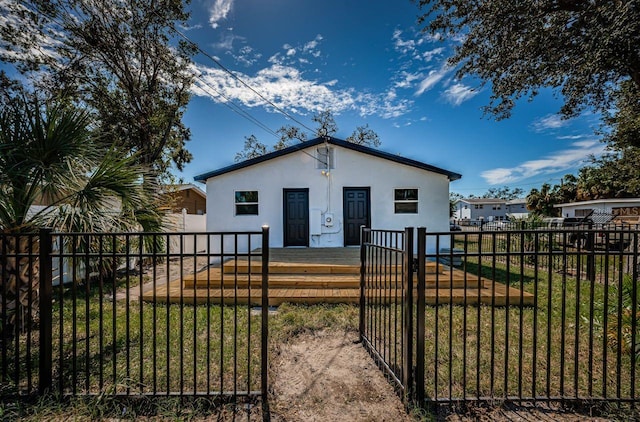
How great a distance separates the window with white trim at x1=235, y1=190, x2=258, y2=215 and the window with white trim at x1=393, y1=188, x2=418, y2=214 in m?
4.82

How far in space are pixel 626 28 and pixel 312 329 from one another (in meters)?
7.58

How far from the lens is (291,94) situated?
10305mm

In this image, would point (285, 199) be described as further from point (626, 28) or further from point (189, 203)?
point (189, 203)

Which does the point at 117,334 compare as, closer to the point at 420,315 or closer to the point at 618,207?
the point at 420,315

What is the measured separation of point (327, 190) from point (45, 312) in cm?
726

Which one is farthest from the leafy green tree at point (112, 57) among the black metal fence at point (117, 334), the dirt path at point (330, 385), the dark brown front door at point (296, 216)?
the dirt path at point (330, 385)

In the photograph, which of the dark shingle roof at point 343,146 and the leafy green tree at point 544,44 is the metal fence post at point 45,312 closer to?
the dark shingle roof at point 343,146

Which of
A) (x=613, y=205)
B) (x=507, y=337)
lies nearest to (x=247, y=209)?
(x=507, y=337)

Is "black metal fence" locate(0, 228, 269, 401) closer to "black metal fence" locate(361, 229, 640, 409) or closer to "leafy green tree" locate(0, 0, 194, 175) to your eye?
"black metal fence" locate(361, 229, 640, 409)

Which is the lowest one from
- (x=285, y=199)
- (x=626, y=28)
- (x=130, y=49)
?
(x=285, y=199)

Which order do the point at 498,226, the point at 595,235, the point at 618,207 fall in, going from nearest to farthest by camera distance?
the point at 595,235 < the point at 498,226 < the point at 618,207

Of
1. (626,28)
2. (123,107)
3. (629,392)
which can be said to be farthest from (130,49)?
(629,392)

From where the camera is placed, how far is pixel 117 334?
3607mm

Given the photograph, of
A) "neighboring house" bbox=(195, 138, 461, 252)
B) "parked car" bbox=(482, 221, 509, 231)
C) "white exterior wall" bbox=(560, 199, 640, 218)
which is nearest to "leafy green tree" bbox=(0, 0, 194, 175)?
"neighboring house" bbox=(195, 138, 461, 252)
